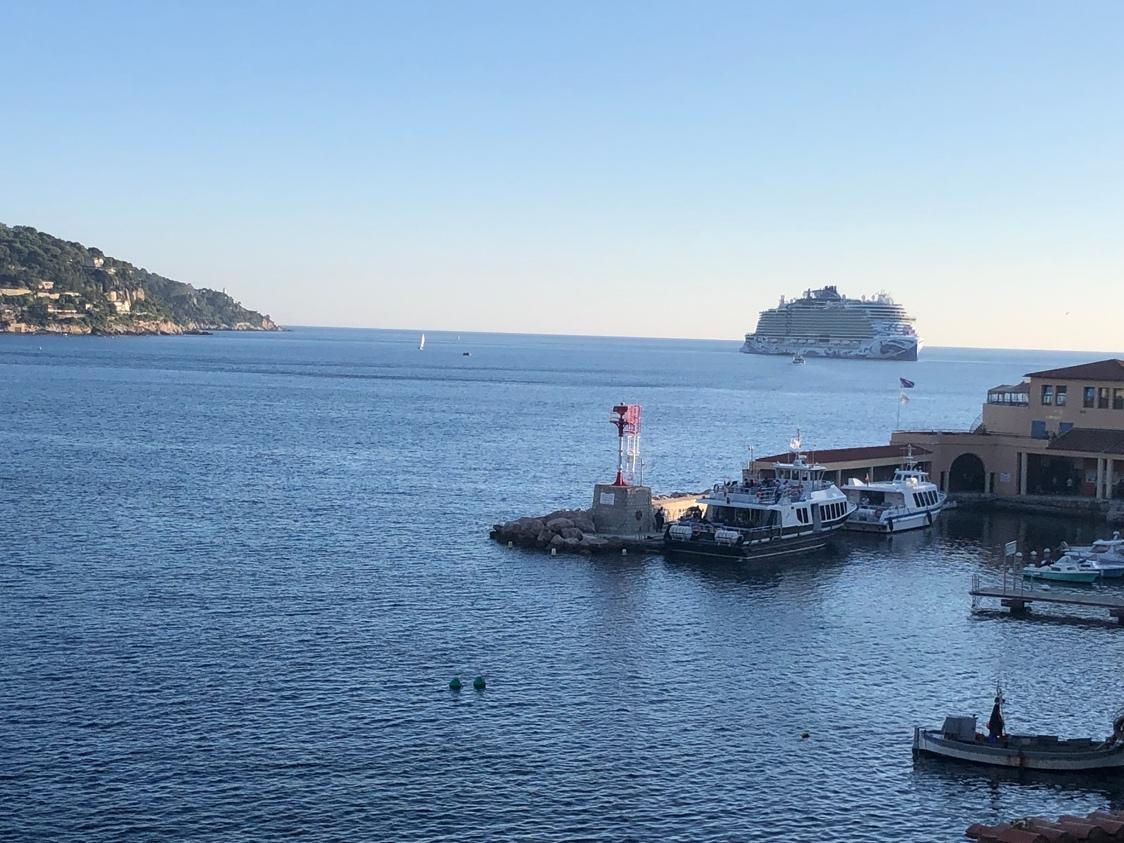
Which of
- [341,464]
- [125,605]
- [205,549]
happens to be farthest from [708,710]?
[341,464]

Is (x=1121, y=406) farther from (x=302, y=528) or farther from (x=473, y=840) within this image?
(x=473, y=840)

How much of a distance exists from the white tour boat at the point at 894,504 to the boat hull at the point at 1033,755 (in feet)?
123

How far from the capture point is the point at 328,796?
3177 centimetres

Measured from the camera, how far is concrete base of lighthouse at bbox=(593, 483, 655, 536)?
216ft

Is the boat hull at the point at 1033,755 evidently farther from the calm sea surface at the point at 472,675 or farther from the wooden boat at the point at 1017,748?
the calm sea surface at the point at 472,675

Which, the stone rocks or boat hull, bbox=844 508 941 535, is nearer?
the stone rocks

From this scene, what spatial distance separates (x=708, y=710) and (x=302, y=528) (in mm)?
33666

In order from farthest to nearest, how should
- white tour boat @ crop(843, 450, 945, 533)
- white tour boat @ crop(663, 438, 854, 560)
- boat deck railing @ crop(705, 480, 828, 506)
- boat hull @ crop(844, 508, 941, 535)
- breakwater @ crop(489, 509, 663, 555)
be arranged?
white tour boat @ crop(843, 450, 945, 533) → boat hull @ crop(844, 508, 941, 535) → boat deck railing @ crop(705, 480, 828, 506) → breakwater @ crop(489, 509, 663, 555) → white tour boat @ crop(663, 438, 854, 560)

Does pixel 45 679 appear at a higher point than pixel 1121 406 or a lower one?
lower

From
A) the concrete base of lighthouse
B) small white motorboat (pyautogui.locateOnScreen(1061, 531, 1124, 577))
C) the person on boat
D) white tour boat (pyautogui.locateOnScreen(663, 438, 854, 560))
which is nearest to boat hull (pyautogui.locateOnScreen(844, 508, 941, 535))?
white tour boat (pyautogui.locateOnScreen(663, 438, 854, 560))

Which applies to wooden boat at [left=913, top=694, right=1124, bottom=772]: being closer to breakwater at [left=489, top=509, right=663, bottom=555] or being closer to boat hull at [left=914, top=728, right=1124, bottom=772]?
boat hull at [left=914, top=728, right=1124, bottom=772]

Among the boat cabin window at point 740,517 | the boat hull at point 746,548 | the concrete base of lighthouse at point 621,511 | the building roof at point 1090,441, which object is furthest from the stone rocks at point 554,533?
the building roof at point 1090,441

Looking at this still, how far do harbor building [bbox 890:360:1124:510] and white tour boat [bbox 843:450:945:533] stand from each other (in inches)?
331

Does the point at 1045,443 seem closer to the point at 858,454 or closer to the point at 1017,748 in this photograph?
the point at 858,454
